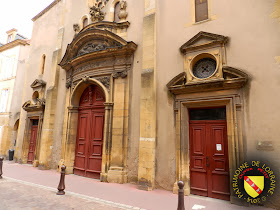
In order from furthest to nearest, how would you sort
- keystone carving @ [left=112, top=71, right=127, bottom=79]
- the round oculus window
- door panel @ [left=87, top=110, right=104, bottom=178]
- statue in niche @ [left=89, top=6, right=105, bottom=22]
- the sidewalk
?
1. statue in niche @ [left=89, top=6, right=105, bottom=22]
2. door panel @ [left=87, top=110, right=104, bottom=178]
3. keystone carving @ [left=112, top=71, right=127, bottom=79]
4. the round oculus window
5. the sidewalk

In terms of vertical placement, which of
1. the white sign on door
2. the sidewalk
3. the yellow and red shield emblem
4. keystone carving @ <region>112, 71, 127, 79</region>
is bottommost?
the sidewalk

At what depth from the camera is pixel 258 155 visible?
4555 mm

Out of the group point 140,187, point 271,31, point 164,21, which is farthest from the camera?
point 164,21

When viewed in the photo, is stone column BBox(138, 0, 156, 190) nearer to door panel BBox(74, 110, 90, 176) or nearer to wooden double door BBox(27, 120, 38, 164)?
door panel BBox(74, 110, 90, 176)

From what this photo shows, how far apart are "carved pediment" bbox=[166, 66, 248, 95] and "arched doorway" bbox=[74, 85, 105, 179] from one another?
11.4ft

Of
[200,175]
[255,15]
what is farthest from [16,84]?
[255,15]

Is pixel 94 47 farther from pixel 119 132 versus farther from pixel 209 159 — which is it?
pixel 209 159

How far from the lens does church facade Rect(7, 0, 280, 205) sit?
4.84 meters

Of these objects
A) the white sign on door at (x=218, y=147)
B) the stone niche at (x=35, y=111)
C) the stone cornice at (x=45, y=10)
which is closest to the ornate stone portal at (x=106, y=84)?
the stone niche at (x=35, y=111)

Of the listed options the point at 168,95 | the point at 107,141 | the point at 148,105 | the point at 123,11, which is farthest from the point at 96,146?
the point at 123,11

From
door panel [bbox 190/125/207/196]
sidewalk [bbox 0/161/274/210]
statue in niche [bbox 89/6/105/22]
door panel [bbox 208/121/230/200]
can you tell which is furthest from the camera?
statue in niche [bbox 89/6/105/22]

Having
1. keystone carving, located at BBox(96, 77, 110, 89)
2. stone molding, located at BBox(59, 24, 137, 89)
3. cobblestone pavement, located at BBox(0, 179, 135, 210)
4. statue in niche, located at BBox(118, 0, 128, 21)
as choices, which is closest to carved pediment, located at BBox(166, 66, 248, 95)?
stone molding, located at BBox(59, 24, 137, 89)

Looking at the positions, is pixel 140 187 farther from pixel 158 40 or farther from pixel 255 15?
pixel 255 15

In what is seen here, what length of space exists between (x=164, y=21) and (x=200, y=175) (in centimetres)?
531
